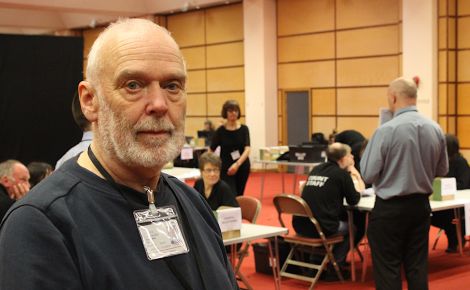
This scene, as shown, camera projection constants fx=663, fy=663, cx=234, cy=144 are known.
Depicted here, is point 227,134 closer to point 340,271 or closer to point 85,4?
point 340,271

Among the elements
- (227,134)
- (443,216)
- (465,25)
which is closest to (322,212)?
(443,216)

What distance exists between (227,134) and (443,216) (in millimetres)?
2547

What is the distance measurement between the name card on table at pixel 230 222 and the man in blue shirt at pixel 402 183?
93 centimetres

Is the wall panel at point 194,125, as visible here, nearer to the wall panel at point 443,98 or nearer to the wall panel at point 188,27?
the wall panel at point 188,27

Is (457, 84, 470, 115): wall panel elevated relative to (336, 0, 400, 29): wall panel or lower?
Result: lower

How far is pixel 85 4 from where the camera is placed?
15.1 metres

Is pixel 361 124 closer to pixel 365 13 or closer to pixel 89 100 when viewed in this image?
pixel 365 13

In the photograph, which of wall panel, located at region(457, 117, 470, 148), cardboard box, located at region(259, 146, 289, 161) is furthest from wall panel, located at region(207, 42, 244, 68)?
wall panel, located at region(457, 117, 470, 148)

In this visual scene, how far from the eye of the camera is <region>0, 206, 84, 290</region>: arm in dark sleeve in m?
1.10

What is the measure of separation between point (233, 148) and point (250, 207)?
205 centimetres

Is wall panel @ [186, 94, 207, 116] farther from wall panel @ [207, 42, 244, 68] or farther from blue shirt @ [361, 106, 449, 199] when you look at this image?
blue shirt @ [361, 106, 449, 199]

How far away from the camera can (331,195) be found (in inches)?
225

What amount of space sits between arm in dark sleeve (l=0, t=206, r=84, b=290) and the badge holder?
0.54 ft

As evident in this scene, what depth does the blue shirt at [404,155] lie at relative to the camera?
4480 mm
